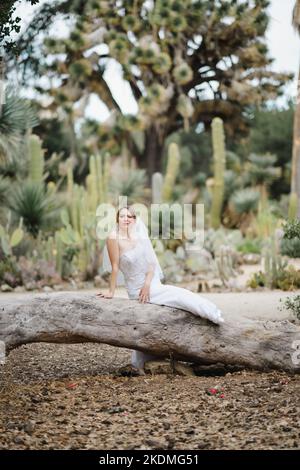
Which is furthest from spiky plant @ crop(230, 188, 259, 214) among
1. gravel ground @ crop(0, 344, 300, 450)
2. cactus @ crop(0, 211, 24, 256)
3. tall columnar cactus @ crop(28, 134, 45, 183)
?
gravel ground @ crop(0, 344, 300, 450)

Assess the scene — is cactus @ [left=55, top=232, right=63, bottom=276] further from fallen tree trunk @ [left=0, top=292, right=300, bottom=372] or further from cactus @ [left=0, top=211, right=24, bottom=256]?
fallen tree trunk @ [left=0, top=292, right=300, bottom=372]

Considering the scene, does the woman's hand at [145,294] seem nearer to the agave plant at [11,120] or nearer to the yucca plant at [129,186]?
the agave plant at [11,120]

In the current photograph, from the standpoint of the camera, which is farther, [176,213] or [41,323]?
[176,213]

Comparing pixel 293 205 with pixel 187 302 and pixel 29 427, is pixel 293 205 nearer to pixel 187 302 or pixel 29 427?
pixel 187 302

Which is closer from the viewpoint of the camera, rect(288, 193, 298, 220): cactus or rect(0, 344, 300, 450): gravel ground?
rect(0, 344, 300, 450): gravel ground

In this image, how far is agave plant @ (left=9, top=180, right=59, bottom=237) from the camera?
13.0m

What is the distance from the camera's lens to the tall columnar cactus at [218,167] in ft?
58.1

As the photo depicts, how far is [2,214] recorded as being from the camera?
13.9 m

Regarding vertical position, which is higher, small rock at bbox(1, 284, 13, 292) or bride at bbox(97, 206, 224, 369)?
bride at bbox(97, 206, 224, 369)

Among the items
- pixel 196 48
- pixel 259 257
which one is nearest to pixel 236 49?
pixel 196 48

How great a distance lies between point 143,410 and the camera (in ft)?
15.6
